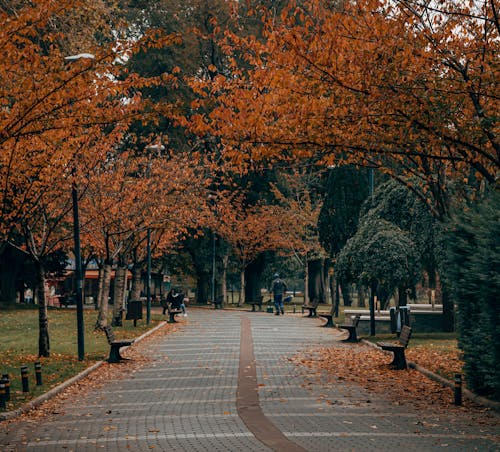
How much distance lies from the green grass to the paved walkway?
3.68 feet

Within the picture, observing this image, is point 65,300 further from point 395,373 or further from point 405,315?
point 395,373

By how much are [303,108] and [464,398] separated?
5.84m

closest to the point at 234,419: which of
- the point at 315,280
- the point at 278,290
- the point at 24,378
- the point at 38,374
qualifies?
the point at 24,378

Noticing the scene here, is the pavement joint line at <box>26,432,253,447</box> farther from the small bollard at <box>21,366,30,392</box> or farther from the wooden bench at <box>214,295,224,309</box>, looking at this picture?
the wooden bench at <box>214,295,224,309</box>

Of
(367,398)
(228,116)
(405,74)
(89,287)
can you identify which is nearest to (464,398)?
(367,398)

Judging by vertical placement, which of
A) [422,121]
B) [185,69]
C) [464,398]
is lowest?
[464,398]

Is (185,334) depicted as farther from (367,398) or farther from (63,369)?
(367,398)

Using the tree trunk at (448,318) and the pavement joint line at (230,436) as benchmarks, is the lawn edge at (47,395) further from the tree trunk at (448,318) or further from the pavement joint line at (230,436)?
the tree trunk at (448,318)

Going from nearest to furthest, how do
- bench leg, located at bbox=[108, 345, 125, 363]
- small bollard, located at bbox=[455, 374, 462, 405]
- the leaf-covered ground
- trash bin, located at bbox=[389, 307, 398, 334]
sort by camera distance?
small bollard, located at bbox=[455, 374, 462, 405]
the leaf-covered ground
bench leg, located at bbox=[108, 345, 125, 363]
trash bin, located at bbox=[389, 307, 398, 334]

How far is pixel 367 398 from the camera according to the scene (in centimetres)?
1429

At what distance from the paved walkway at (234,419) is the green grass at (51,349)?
3.68 ft

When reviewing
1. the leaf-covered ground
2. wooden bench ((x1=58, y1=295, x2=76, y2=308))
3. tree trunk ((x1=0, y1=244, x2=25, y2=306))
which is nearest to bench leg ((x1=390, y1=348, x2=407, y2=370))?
the leaf-covered ground

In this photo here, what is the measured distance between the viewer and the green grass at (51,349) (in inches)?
644

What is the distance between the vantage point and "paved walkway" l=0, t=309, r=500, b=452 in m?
10.2
